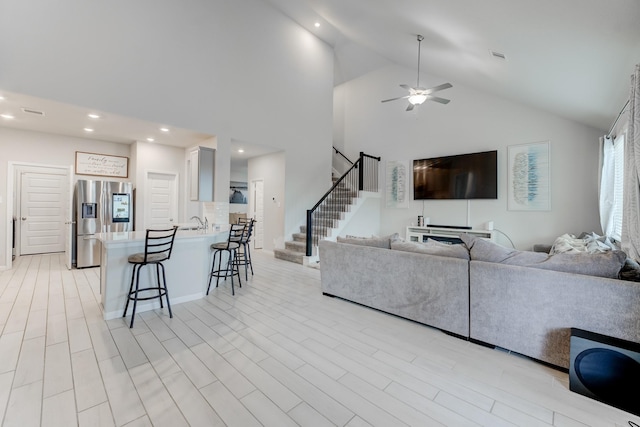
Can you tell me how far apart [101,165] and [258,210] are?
3773 millimetres

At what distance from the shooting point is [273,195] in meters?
7.32

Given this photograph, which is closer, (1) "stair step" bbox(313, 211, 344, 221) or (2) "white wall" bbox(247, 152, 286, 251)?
(1) "stair step" bbox(313, 211, 344, 221)

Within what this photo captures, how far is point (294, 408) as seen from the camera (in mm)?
1774

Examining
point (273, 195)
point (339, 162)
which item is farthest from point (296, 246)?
point (339, 162)

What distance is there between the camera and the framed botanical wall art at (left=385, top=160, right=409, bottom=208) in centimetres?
755

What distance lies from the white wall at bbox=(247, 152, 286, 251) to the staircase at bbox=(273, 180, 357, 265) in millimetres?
358

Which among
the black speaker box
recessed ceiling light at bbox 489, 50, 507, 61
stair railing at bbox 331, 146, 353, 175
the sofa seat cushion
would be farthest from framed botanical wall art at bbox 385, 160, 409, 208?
the black speaker box

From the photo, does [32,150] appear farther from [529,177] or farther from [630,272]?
[529,177]

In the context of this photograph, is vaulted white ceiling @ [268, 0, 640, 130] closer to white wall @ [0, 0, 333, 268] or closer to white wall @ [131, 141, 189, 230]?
white wall @ [0, 0, 333, 268]

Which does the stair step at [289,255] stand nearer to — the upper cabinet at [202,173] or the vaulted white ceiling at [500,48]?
the upper cabinet at [202,173]

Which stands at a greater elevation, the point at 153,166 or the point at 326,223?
the point at 153,166

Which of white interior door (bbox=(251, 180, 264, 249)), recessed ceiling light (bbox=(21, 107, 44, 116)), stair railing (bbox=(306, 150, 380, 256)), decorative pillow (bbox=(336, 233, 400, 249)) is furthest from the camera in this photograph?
white interior door (bbox=(251, 180, 264, 249))

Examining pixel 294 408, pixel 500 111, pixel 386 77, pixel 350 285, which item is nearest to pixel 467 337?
pixel 350 285

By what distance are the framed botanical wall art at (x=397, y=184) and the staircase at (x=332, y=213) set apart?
413mm
